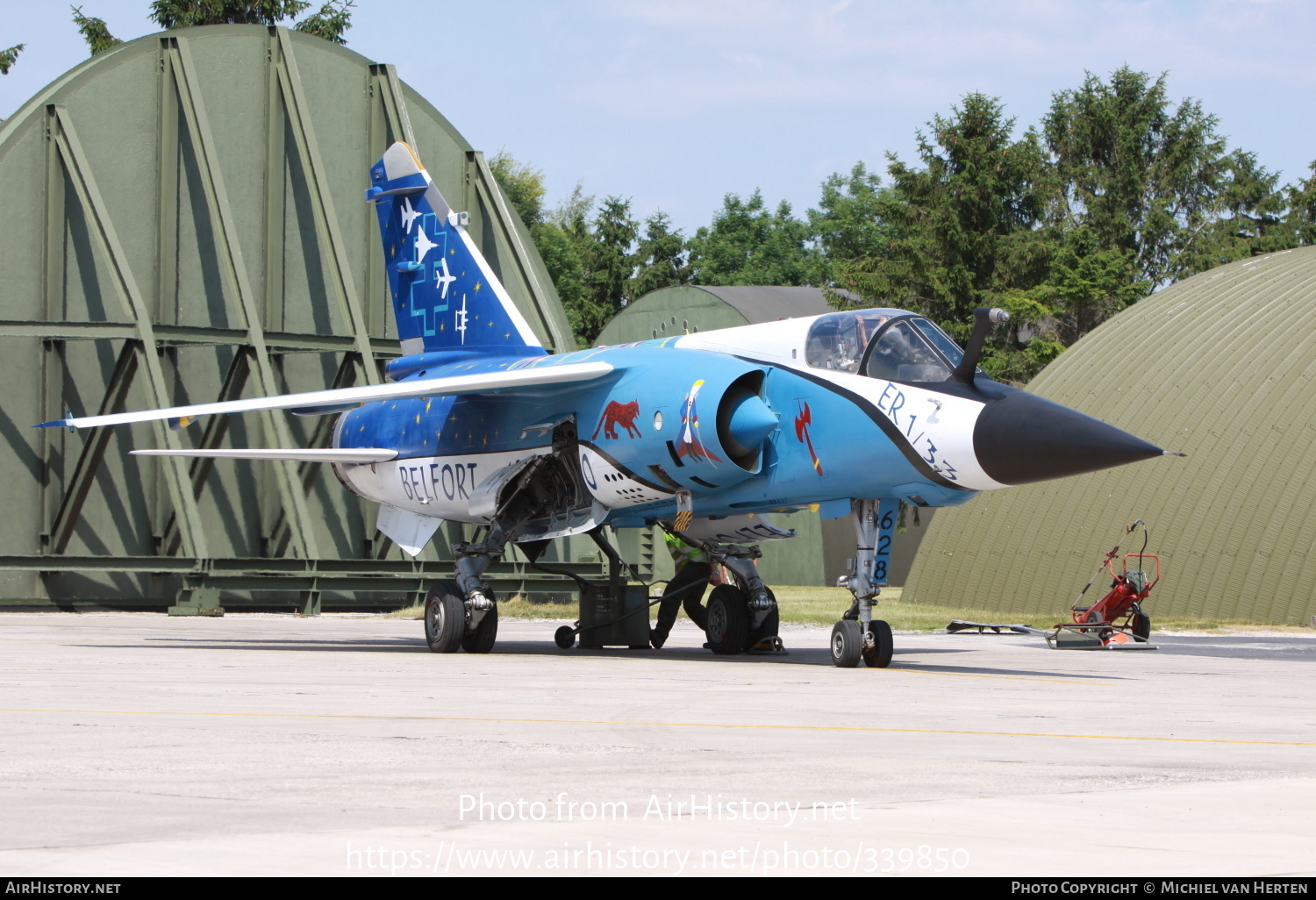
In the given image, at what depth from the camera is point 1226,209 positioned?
6938 cm

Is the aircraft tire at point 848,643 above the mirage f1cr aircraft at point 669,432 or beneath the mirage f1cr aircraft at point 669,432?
beneath

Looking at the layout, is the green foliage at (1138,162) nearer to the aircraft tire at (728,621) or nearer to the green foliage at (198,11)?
the green foliage at (198,11)

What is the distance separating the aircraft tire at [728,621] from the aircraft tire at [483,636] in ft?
8.30

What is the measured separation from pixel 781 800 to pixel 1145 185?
2650 inches

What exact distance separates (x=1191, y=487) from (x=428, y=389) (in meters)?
16.3

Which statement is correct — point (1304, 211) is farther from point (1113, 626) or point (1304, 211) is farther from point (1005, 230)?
point (1113, 626)

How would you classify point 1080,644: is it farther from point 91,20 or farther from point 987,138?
point 91,20

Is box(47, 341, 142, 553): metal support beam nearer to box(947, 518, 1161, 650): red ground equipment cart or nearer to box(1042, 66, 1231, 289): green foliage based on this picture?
box(947, 518, 1161, 650): red ground equipment cart

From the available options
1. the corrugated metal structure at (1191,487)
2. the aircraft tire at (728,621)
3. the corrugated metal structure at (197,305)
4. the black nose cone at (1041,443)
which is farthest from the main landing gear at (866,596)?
the corrugated metal structure at (197,305)

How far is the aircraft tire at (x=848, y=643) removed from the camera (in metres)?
14.5

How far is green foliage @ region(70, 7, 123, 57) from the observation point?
5022 cm

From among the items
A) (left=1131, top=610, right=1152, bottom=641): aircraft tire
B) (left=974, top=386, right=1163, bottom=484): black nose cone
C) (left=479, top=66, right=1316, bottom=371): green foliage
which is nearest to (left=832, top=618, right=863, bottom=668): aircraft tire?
(left=974, top=386, right=1163, bottom=484): black nose cone

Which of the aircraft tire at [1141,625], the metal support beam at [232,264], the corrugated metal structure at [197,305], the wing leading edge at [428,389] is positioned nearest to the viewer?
the wing leading edge at [428,389]

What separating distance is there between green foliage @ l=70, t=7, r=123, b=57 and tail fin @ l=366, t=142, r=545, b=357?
3438 centimetres
